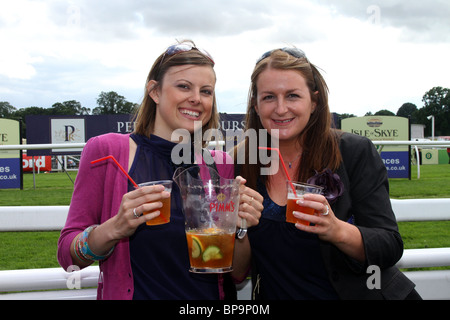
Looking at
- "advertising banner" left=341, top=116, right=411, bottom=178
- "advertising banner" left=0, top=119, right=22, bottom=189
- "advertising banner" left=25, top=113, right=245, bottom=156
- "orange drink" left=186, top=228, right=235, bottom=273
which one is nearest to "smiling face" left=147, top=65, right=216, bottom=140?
"orange drink" left=186, top=228, right=235, bottom=273

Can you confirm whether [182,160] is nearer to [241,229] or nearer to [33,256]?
[241,229]

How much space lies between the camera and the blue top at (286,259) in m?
1.77

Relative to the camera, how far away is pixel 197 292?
1674 millimetres

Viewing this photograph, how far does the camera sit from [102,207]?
1689mm

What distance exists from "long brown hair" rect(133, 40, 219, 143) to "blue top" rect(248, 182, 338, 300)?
2.00 feet

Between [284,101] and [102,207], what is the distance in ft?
3.13

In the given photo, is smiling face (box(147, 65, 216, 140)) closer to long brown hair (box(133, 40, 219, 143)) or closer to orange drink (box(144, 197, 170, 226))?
long brown hair (box(133, 40, 219, 143))

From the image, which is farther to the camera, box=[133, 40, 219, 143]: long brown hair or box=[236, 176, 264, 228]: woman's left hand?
box=[133, 40, 219, 143]: long brown hair

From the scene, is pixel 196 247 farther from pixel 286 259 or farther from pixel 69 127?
pixel 69 127

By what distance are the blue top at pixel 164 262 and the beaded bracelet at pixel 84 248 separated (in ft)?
0.50

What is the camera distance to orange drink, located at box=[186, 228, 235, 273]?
60.1 inches

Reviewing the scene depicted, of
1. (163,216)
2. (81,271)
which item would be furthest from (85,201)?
(81,271)

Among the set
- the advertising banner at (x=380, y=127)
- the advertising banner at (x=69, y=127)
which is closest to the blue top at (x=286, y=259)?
the advertising banner at (x=69, y=127)
